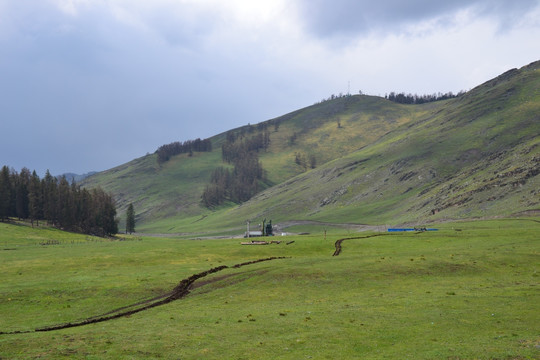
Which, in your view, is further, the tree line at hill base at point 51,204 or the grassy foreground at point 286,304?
the tree line at hill base at point 51,204

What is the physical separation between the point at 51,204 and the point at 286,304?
485ft

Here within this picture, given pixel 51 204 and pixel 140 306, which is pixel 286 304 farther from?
pixel 51 204

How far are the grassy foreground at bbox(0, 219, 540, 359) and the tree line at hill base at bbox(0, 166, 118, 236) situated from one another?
92671mm

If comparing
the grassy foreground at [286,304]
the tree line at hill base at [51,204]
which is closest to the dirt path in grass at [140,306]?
the grassy foreground at [286,304]

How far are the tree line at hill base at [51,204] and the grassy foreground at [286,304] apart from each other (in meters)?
92.7

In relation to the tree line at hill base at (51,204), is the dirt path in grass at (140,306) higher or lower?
lower

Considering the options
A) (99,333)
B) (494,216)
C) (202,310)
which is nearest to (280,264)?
(202,310)

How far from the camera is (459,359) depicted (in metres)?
22.2

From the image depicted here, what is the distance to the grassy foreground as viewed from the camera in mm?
24906

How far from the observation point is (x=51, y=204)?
161m

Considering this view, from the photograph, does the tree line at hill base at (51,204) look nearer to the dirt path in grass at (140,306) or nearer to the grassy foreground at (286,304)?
the grassy foreground at (286,304)

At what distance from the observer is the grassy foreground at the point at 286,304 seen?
24.9 meters

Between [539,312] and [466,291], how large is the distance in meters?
9.67

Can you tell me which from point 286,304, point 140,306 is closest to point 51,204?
point 140,306
